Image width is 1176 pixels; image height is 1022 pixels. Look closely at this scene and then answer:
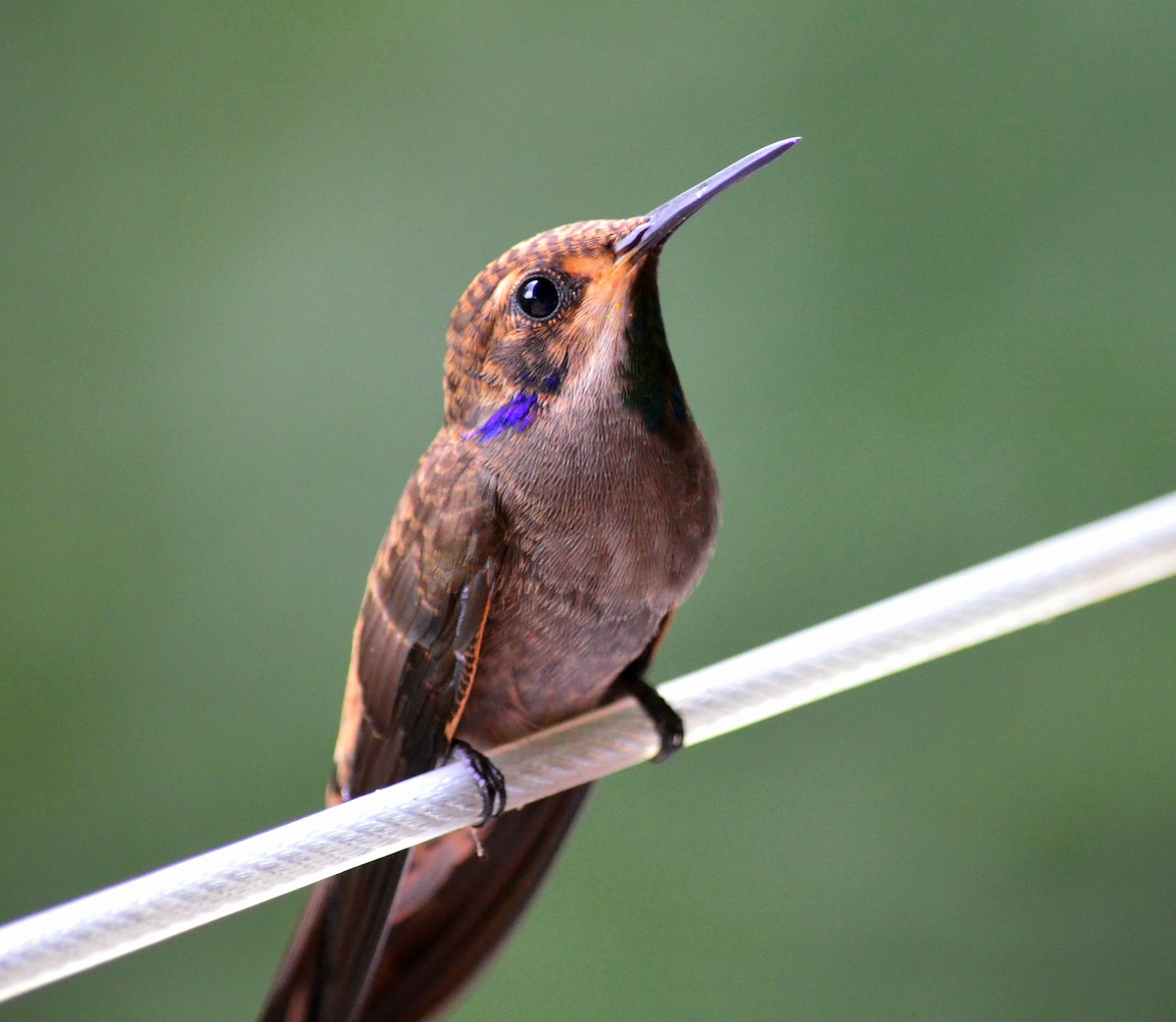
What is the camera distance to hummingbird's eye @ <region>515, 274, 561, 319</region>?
1.18m

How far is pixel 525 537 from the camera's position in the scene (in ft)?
3.95

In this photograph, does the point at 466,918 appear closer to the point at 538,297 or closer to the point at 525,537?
the point at 525,537

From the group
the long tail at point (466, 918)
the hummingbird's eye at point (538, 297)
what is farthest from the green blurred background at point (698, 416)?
the hummingbird's eye at point (538, 297)

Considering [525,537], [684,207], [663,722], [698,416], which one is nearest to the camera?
[684,207]

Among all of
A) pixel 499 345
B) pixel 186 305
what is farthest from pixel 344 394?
pixel 499 345

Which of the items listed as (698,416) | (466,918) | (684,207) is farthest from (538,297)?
(698,416)

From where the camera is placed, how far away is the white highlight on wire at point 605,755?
93 centimetres

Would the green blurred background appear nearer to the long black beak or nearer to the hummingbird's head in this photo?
the hummingbird's head

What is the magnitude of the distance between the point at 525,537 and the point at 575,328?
21 cm

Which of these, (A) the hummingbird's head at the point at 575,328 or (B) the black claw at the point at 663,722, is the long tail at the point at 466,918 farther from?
(A) the hummingbird's head at the point at 575,328

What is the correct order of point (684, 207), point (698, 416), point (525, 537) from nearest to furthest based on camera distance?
1. point (684, 207)
2. point (525, 537)
3. point (698, 416)

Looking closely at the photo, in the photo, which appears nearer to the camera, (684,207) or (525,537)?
(684,207)

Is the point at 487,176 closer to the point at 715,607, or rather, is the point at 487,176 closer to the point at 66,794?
the point at 715,607

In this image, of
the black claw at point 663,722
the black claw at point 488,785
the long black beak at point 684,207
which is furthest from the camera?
the black claw at point 663,722
